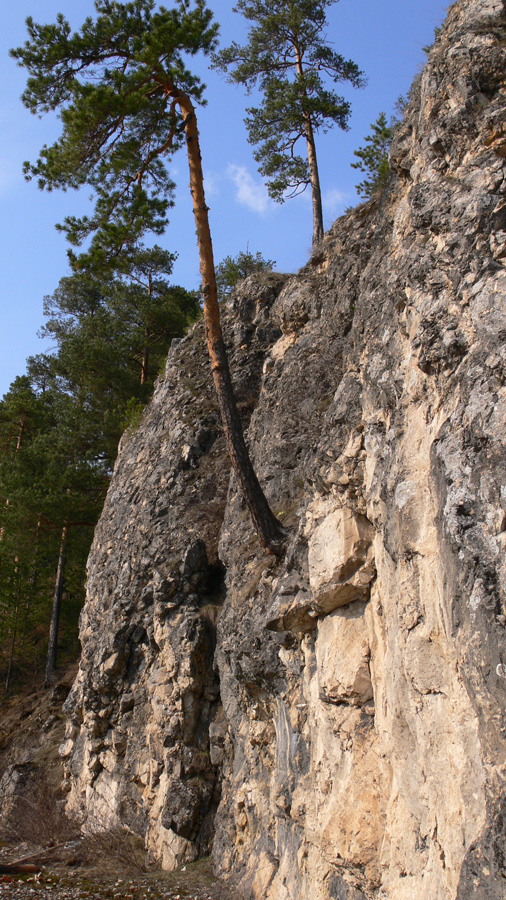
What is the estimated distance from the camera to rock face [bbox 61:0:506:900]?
4.54m

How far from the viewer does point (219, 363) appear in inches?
397

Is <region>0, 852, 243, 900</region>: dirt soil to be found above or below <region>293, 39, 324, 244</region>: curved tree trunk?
below

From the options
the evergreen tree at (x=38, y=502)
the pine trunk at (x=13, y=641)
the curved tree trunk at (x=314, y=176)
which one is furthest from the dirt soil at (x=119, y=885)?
the curved tree trunk at (x=314, y=176)

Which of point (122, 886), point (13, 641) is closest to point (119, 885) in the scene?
point (122, 886)

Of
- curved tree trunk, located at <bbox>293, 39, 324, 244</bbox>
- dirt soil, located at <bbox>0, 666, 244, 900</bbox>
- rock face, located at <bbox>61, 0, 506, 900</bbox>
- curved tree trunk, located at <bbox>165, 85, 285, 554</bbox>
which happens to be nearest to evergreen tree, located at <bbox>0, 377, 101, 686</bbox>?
dirt soil, located at <bbox>0, 666, 244, 900</bbox>

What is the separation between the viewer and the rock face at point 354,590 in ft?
14.9

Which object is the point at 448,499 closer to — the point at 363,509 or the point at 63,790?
the point at 363,509

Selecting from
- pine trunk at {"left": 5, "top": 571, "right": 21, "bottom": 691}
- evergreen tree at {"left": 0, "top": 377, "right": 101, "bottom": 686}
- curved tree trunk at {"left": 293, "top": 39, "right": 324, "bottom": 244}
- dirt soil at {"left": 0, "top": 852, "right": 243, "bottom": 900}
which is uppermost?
curved tree trunk at {"left": 293, "top": 39, "right": 324, "bottom": 244}

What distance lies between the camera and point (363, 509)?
22.8ft

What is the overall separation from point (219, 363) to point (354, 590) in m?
4.62

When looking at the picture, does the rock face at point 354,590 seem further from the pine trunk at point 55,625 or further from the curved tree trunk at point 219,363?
the pine trunk at point 55,625

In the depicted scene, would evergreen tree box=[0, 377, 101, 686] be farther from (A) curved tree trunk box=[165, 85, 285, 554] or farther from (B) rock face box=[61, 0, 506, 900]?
(A) curved tree trunk box=[165, 85, 285, 554]

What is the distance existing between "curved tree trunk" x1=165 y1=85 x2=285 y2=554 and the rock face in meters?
0.60

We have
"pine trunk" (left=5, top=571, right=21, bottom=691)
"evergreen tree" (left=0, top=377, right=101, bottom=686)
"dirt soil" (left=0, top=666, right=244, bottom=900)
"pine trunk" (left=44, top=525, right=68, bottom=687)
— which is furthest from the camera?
"pine trunk" (left=5, top=571, right=21, bottom=691)
